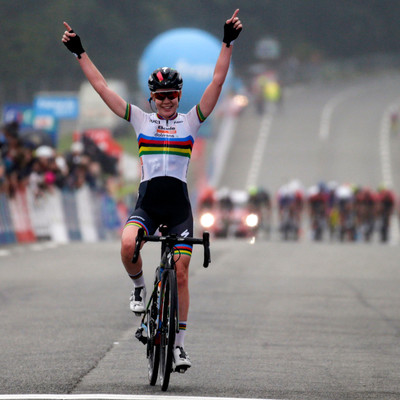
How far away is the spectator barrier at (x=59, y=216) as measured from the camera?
23.4 m

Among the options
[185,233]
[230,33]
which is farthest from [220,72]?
[185,233]

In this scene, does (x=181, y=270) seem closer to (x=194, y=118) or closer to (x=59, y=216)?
(x=194, y=118)

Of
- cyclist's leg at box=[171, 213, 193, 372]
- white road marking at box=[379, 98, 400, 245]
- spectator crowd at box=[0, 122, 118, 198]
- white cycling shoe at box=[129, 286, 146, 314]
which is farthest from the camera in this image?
white road marking at box=[379, 98, 400, 245]

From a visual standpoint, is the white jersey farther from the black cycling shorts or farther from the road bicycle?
the road bicycle

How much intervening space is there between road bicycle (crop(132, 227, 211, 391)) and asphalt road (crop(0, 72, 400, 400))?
14 cm

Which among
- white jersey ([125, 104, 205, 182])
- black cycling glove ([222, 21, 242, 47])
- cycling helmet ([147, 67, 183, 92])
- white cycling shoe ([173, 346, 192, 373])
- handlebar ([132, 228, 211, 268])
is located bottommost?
white cycling shoe ([173, 346, 192, 373])

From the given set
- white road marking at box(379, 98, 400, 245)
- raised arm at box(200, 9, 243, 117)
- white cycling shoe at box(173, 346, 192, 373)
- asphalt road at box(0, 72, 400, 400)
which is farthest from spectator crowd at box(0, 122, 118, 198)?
white cycling shoe at box(173, 346, 192, 373)

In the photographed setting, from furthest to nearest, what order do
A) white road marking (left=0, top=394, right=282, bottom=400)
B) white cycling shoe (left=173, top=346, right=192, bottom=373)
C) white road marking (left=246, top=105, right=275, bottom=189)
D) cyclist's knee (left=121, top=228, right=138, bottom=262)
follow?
1. white road marking (left=246, top=105, right=275, bottom=189)
2. cyclist's knee (left=121, top=228, right=138, bottom=262)
3. white cycling shoe (left=173, top=346, right=192, bottom=373)
4. white road marking (left=0, top=394, right=282, bottom=400)

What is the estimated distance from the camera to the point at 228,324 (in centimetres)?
1060

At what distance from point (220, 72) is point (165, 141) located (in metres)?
0.54

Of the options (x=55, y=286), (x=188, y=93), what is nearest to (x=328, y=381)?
(x=55, y=286)

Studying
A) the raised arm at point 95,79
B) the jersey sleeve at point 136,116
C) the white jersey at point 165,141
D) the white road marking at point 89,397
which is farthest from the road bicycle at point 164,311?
the raised arm at point 95,79

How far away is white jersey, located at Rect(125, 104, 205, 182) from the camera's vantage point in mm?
7590

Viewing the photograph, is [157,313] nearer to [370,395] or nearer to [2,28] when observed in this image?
[370,395]
